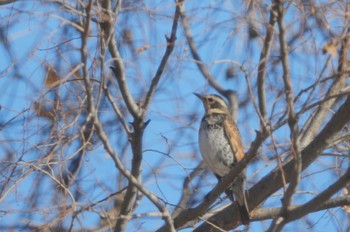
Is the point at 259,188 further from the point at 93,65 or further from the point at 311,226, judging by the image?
the point at 93,65

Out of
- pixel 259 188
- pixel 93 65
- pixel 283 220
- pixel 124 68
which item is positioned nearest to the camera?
pixel 283 220

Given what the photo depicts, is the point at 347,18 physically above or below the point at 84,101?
below

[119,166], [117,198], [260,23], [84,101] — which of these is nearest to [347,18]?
[260,23]

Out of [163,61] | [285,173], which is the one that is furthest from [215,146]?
[163,61]

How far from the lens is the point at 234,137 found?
7449 mm

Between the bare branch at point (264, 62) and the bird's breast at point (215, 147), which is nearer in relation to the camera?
the bare branch at point (264, 62)

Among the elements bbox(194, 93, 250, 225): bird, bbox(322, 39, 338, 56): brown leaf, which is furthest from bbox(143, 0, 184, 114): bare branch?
bbox(194, 93, 250, 225): bird

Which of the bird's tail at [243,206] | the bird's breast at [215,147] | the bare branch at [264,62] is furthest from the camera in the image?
the bird's breast at [215,147]

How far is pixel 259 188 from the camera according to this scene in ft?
18.8

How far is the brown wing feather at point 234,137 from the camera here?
7414 mm

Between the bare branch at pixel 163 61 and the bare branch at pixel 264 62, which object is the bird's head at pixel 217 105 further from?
the bare branch at pixel 264 62

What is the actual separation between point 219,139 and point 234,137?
0.49 feet

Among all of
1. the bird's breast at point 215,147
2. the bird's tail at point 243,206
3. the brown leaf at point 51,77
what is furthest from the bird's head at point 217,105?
the brown leaf at point 51,77

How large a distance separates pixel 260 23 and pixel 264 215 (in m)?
2.24
